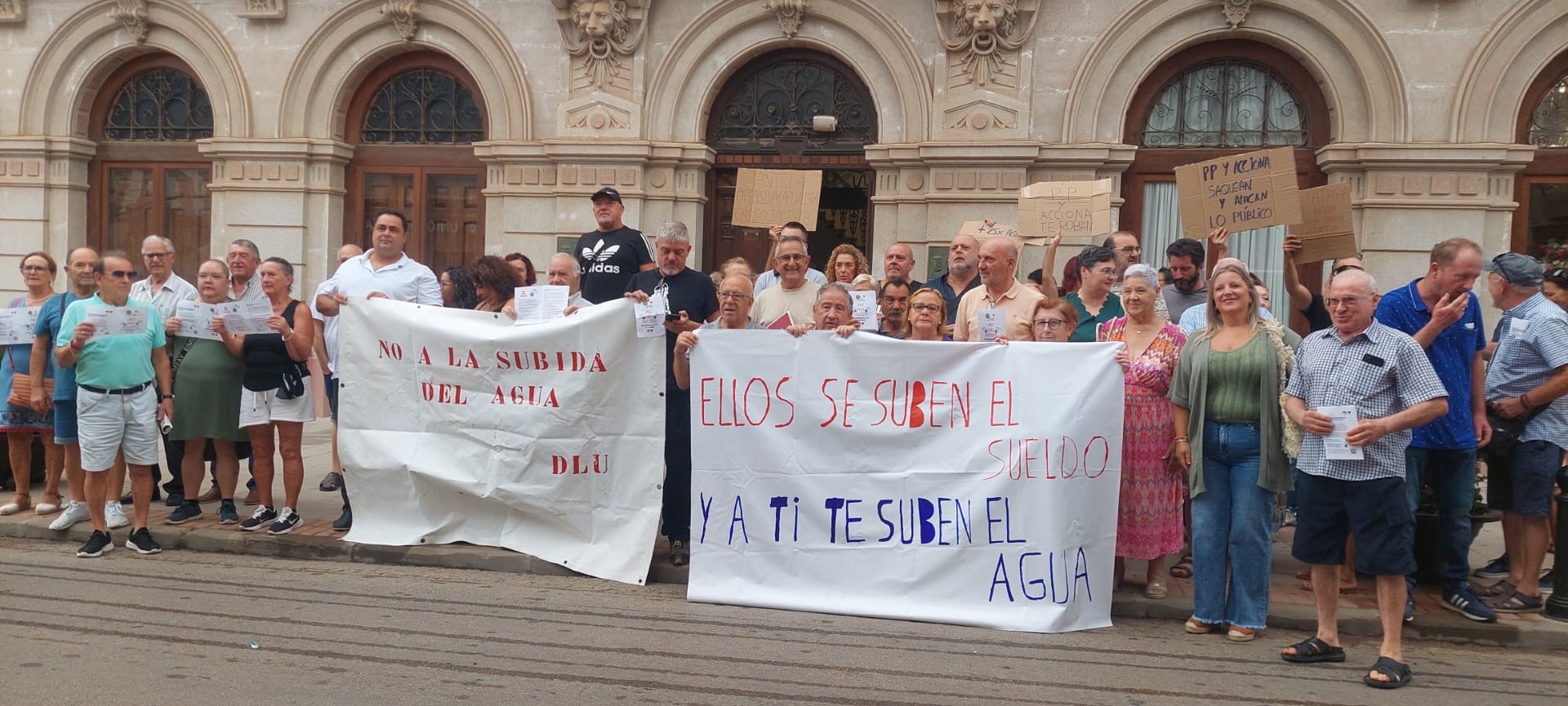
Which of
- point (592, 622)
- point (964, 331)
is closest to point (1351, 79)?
point (964, 331)

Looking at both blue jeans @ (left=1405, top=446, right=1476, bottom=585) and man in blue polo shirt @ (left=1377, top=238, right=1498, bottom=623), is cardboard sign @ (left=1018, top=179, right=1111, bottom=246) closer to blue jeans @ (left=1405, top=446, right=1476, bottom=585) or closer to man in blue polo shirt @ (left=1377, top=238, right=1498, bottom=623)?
man in blue polo shirt @ (left=1377, top=238, right=1498, bottom=623)

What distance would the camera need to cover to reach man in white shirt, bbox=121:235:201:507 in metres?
8.88

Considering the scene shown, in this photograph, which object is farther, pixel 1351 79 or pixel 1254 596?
pixel 1351 79

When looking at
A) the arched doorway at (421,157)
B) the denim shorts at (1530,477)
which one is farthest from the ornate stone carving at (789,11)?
the denim shorts at (1530,477)

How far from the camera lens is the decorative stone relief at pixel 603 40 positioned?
1322cm

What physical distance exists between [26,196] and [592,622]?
12709 mm

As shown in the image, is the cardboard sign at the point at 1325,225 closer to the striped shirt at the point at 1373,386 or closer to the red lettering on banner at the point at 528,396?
the striped shirt at the point at 1373,386

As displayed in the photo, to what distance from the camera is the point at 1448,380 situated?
6.64 m

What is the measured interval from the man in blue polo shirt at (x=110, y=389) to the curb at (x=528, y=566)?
1.41 ft

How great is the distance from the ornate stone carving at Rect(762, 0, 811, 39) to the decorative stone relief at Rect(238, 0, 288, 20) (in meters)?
5.74

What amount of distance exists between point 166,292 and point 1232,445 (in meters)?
7.48

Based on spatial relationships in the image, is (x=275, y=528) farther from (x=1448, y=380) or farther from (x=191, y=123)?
(x=191, y=123)

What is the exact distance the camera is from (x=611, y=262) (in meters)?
8.31

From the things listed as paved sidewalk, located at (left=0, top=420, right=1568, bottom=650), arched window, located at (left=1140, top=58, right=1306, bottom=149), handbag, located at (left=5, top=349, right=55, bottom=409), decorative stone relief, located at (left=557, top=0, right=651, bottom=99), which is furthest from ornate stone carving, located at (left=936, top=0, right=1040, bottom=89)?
handbag, located at (left=5, top=349, right=55, bottom=409)
